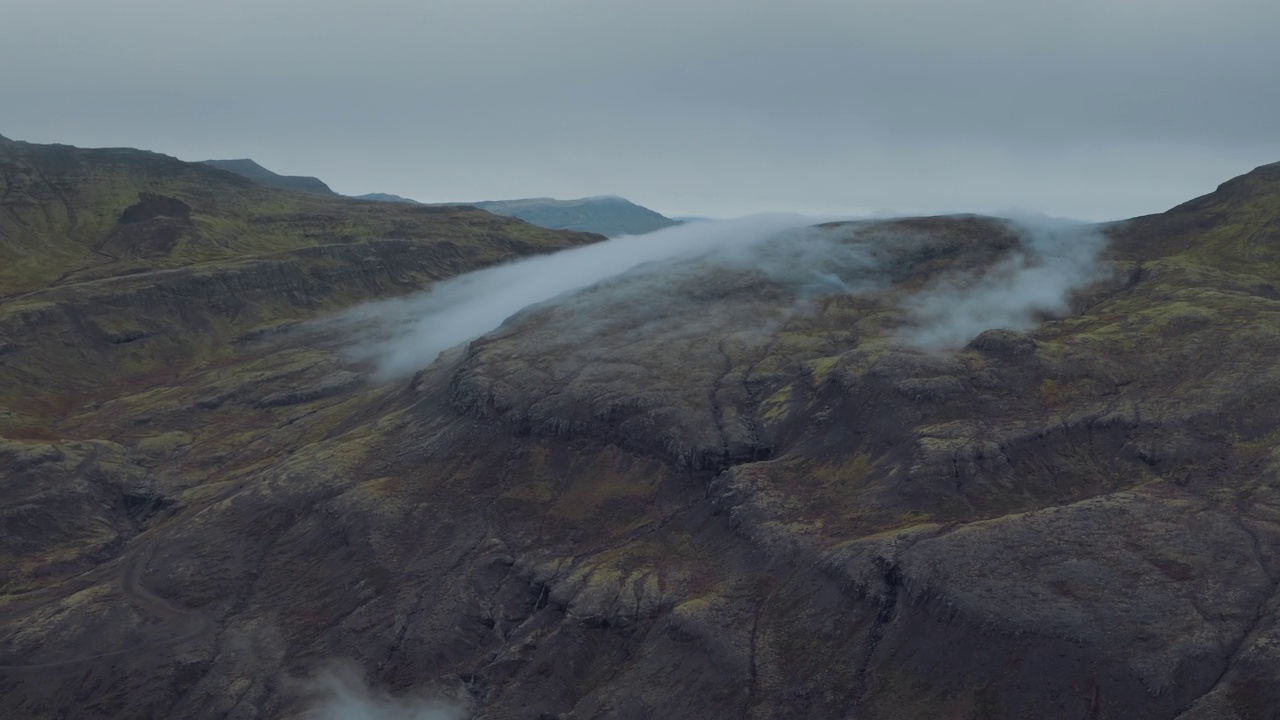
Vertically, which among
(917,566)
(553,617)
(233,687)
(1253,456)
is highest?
(1253,456)

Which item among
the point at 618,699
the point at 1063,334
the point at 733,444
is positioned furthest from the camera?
the point at 1063,334

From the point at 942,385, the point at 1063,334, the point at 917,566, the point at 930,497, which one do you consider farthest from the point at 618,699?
the point at 1063,334

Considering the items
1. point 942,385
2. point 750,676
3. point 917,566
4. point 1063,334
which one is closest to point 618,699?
point 750,676

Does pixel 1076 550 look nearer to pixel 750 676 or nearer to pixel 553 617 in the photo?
pixel 750 676

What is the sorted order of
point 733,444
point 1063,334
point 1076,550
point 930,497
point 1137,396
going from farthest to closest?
point 1063,334, point 733,444, point 1137,396, point 930,497, point 1076,550

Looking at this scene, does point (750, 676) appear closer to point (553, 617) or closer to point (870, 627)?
point (870, 627)

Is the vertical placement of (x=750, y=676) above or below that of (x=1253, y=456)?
below

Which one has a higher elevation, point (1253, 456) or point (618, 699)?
point (1253, 456)

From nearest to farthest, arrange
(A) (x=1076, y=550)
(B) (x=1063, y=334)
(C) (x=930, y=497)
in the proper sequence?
(A) (x=1076, y=550), (C) (x=930, y=497), (B) (x=1063, y=334)

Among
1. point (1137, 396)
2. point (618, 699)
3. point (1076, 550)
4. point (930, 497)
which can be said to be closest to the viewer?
point (1076, 550)

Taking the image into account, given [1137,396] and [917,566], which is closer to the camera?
[917,566]
